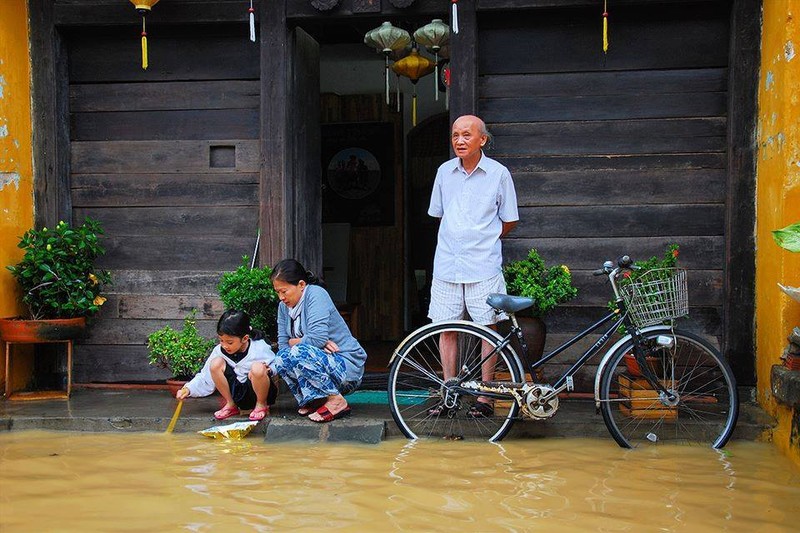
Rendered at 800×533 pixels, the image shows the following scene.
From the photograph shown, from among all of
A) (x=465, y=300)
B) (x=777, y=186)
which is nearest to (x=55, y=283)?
(x=465, y=300)

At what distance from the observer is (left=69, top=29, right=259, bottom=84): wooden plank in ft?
22.7

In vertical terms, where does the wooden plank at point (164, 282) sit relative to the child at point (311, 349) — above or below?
above

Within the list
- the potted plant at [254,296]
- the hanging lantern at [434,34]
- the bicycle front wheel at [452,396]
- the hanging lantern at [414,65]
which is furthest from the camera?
the hanging lantern at [414,65]

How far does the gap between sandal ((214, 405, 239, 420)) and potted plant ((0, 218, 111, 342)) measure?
150 centimetres

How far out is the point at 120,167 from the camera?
7.05 m

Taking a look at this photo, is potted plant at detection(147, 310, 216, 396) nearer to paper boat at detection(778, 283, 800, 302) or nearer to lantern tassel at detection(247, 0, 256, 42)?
lantern tassel at detection(247, 0, 256, 42)

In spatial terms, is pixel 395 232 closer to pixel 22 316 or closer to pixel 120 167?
pixel 120 167

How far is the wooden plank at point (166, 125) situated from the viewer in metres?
6.92

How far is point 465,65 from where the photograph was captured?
21.0ft

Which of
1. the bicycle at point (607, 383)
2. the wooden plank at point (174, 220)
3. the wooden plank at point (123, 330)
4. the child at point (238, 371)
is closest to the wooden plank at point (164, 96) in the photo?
the wooden plank at point (174, 220)

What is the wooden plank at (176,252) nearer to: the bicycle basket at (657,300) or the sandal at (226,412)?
the sandal at (226,412)

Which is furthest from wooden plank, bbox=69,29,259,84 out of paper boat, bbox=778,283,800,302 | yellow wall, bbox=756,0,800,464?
paper boat, bbox=778,283,800,302

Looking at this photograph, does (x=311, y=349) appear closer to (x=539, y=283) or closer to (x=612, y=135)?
(x=539, y=283)

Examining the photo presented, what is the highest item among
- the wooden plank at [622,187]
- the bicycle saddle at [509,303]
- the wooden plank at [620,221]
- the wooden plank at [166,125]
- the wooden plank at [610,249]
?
the wooden plank at [166,125]
